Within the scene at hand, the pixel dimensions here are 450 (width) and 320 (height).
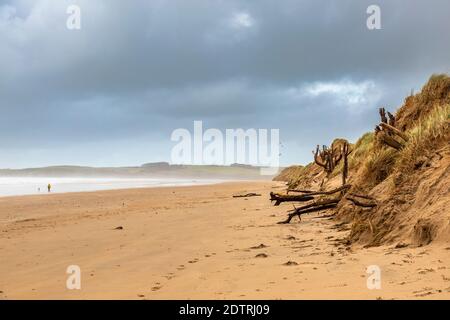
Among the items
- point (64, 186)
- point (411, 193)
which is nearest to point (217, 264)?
point (411, 193)

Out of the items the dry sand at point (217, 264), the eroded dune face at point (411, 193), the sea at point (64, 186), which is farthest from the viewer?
the sea at point (64, 186)

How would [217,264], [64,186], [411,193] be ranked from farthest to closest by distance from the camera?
1. [64,186]
2. [411,193]
3. [217,264]

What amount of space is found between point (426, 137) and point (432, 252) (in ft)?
Result: 10.6

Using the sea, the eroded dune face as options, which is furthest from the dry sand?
the sea

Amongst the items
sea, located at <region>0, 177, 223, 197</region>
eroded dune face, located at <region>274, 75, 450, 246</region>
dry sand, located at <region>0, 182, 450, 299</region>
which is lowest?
dry sand, located at <region>0, 182, 450, 299</region>

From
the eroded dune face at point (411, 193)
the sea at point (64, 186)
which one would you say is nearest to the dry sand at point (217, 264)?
the eroded dune face at point (411, 193)

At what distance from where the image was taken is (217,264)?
6348 millimetres

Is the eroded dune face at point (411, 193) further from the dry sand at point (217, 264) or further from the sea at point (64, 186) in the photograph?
the sea at point (64, 186)

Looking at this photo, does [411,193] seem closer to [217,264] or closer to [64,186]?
[217,264]

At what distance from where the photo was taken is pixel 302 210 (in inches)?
448

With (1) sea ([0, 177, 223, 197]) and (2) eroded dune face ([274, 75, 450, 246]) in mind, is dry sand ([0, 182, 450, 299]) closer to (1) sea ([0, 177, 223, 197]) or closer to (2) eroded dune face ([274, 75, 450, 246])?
(2) eroded dune face ([274, 75, 450, 246])

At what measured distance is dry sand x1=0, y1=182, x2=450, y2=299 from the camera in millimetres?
4633

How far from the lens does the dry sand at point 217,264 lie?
463cm
